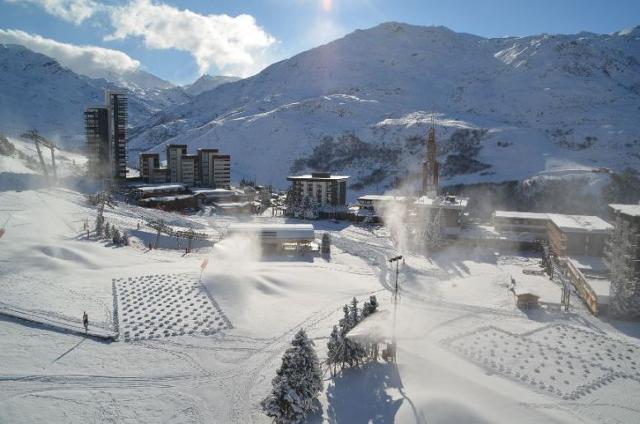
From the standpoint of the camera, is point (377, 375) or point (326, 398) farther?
point (377, 375)

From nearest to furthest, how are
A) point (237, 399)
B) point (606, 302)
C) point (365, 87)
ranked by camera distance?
point (237, 399) → point (606, 302) → point (365, 87)

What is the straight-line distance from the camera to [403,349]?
20.8 meters

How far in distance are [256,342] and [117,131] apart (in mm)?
62217

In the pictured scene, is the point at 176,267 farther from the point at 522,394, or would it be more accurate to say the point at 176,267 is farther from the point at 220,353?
the point at 522,394

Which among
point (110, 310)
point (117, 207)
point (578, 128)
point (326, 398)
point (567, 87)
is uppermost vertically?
point (567, 87)

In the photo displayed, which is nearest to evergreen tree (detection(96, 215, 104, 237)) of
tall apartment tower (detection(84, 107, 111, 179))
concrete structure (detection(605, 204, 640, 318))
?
concrete structure (detection(605, 204, 640, 318))

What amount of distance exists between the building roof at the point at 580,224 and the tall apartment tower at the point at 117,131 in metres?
60.9

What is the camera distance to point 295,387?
15188 millimetres

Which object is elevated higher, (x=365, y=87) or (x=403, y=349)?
(x=365, y=87)

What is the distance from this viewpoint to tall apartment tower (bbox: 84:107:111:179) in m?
72.0

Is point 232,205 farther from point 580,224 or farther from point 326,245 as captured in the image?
point 580,224

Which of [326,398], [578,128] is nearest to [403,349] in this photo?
[326,398]

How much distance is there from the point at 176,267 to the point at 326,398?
16.6 metres

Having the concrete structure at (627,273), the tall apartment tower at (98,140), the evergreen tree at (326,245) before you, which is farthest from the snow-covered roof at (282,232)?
the tall apartment tower at (98,140)
